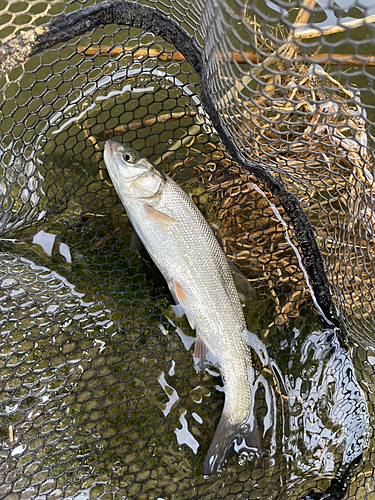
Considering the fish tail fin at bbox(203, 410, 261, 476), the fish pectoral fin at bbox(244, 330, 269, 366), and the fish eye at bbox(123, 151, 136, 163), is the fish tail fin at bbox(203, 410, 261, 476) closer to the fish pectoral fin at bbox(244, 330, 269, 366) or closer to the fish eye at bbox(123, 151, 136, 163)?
the fish pectoral fin at bbox(244, 330, 269, 366)

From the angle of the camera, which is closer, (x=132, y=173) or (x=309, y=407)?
(x=132, y=173)

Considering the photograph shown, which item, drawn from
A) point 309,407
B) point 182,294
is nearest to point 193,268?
point 182,294

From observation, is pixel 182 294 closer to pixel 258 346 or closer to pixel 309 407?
pixel 258 346

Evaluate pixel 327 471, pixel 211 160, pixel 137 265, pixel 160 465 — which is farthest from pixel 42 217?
pixel 327 471

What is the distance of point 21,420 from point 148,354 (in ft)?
2.36

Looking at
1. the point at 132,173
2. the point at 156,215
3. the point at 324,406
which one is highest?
the point at 132,173

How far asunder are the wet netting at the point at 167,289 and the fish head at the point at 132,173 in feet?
0.66

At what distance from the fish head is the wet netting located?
7.9 inches

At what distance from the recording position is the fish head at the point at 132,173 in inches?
91.5

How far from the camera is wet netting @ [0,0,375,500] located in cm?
211

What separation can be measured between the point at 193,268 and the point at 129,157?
Answer: 715 millimetres

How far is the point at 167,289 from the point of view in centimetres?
249

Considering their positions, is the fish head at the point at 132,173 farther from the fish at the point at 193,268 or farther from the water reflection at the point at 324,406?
the water reflection at the point at 324,406

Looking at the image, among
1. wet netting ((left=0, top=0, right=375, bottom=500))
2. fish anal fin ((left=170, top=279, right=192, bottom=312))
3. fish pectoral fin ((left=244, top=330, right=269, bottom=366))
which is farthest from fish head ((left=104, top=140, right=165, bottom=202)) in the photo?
fish pectoral fin ((left=244, top=330, right=269, bottom=366))
